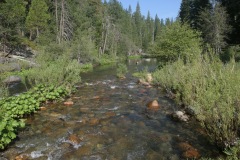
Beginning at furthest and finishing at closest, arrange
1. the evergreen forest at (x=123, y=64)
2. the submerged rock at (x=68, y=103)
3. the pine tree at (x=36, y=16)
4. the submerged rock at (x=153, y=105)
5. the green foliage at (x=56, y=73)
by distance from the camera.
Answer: the pine tree at (x=36, y=16), the green foliage at (x=56, y=73), the submerged rock at (x=68, y=103), the submerged rock at (x=153, y=105), the evergreen forest at (x=123, y=64)

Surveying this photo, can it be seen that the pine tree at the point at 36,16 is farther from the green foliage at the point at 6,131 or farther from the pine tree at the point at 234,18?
the green foliage at the point at 6,131

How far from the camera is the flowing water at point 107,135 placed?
6043 millimetres

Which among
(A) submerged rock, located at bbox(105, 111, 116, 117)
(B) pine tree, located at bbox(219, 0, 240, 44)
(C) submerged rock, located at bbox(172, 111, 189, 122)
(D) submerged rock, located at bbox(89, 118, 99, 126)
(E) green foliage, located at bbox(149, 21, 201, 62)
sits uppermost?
(B) pine tree, located at bbox(219, 0, 240, 44)

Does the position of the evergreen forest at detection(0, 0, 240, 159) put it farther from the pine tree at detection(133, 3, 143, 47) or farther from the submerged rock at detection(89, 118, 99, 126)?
the pine tree at detection(133, 3, 143, 47)

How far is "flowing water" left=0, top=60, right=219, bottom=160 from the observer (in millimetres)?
6043

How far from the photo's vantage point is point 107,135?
729cm

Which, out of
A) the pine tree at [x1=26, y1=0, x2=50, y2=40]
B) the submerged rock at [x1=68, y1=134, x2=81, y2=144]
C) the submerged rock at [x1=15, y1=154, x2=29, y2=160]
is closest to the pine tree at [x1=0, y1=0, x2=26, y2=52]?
the pine tree at [x1=26, y1=0, x2=50, y2=40]

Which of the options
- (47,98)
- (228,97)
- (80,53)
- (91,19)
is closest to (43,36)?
(80,53)

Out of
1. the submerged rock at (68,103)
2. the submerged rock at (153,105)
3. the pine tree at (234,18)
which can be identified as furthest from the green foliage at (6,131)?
the pine tree at (234,18)

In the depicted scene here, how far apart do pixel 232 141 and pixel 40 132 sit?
5.63 meters

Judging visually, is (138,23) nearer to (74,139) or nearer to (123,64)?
(123,64)

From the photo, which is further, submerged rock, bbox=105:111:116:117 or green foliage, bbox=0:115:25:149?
submerged rock, bbox=105:111:116:117

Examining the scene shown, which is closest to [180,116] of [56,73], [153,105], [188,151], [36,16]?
[153,105]

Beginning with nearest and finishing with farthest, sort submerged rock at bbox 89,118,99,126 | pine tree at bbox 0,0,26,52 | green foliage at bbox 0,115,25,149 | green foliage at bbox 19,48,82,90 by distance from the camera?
1. green foliage at bbox 0,115,25,149
2. submerged rock at bbox 89,118,99,126
3. green foliage at bbox 19,48,82,90
4. pine tree at bbox 0,0,26,52
